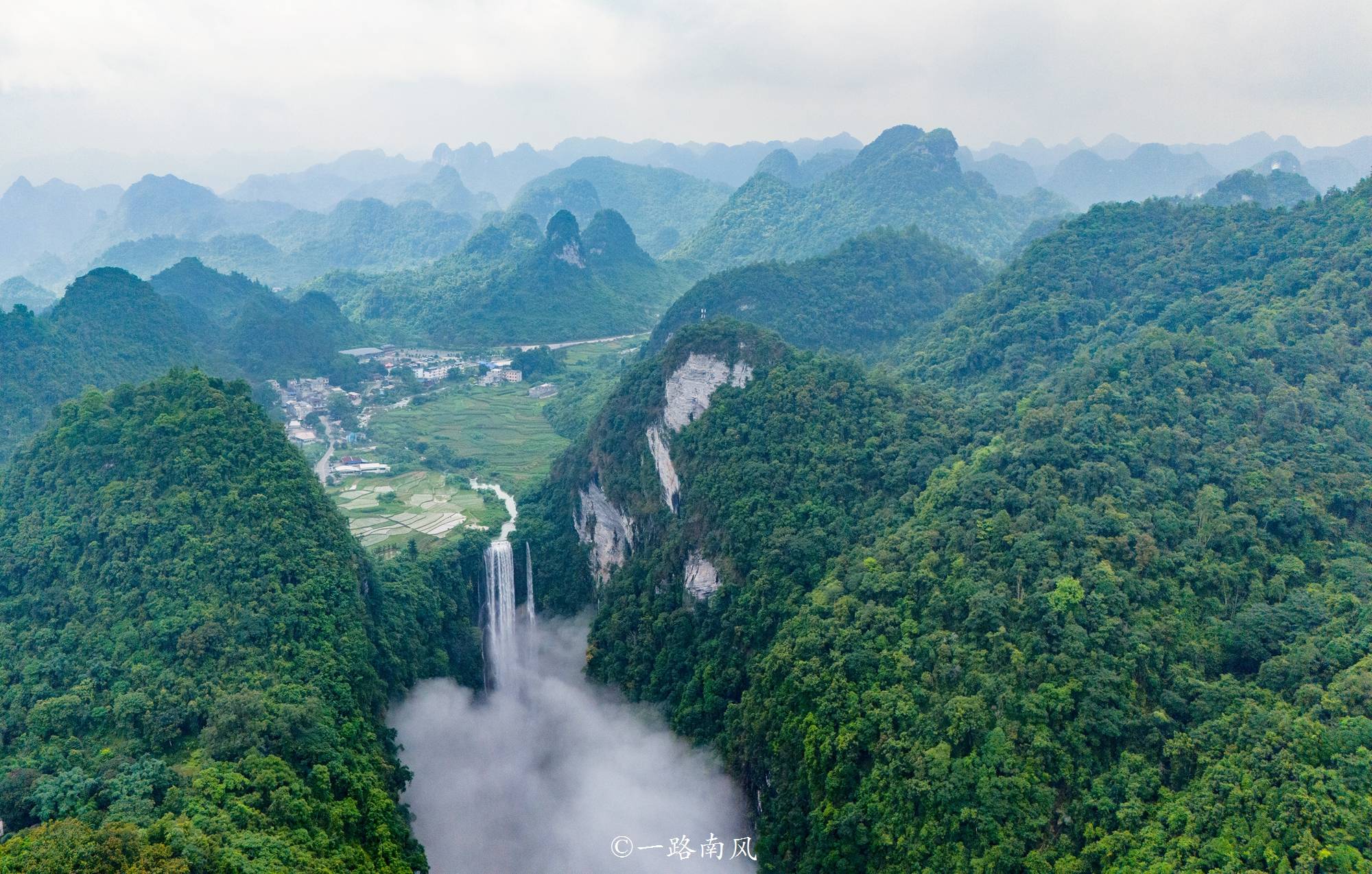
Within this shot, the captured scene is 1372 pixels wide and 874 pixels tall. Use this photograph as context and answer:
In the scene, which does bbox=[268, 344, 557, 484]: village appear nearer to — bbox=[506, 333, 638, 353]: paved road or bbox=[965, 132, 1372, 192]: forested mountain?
bbox=[506, 333, 638, 353]: paved road

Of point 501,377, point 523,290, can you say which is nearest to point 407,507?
point 501,377

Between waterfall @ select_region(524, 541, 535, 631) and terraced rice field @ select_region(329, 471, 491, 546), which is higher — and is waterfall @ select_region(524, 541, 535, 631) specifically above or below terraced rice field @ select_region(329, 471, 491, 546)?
below

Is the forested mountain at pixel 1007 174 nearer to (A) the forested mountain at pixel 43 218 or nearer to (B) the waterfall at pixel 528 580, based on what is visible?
(B) the waterfall at pixel 528 580

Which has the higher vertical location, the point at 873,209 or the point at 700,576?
the point at 873,209

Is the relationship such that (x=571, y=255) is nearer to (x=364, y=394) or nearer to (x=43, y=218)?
(x=364, y=394)

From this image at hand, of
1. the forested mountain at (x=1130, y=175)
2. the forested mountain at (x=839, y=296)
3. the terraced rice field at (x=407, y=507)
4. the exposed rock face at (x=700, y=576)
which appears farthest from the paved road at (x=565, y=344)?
the forested mountain at (x=1130, y=175)

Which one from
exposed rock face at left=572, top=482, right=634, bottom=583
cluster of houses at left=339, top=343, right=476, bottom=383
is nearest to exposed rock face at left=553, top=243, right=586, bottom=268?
cluster of houses at left=339, top=343, right=476, bottom=383

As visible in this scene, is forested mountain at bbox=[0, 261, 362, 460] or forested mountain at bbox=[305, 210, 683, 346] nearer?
forested mountain at bbox=[0, 261, 362, 460]
